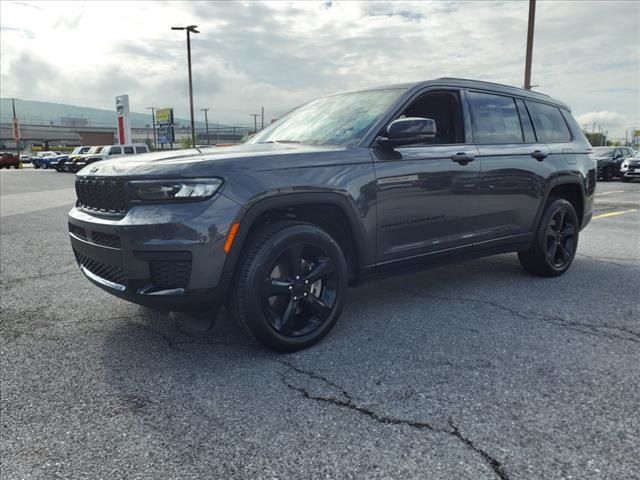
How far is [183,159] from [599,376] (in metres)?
2.64

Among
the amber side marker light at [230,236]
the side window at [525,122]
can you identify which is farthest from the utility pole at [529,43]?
the amber side marker light at [230,236]

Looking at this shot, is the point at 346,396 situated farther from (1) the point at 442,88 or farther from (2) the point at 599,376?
(1) the point at 442,88

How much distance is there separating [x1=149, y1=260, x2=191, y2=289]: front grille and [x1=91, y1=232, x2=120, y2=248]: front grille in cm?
28

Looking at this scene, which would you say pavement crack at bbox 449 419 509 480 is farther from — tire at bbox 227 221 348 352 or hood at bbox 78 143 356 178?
hood at bbox 78 143 356 178

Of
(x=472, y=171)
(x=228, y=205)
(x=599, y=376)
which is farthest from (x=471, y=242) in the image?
(x=228, y=205)

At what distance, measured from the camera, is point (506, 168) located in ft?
14.6

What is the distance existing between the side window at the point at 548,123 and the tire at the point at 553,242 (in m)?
0.62

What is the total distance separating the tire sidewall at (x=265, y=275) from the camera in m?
2.99

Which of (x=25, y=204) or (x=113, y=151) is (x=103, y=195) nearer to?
(x=25, y=204)

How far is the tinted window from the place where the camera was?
171 inches

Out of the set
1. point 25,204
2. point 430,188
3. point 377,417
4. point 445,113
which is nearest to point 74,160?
point 25,204

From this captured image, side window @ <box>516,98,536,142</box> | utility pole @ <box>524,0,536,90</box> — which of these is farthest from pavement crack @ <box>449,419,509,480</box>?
utility pole @ <box>524,0,536,90</box>

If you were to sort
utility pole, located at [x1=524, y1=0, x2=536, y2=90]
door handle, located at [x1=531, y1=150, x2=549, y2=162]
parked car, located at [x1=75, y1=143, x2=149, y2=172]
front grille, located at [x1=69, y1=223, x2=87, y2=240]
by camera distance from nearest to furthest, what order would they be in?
front grille, located at [x1=69, y1=223, x2=87, y2=240] < door handle, located at [x1=531, y1=150, x2=549, y2=162] < utility pole, located at [x1=524, y1=0, x2=536, y2=90] < parked car, located at [x1=75, y1=143, x2=149, y2=172]

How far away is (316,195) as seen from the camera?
10.6 feet
